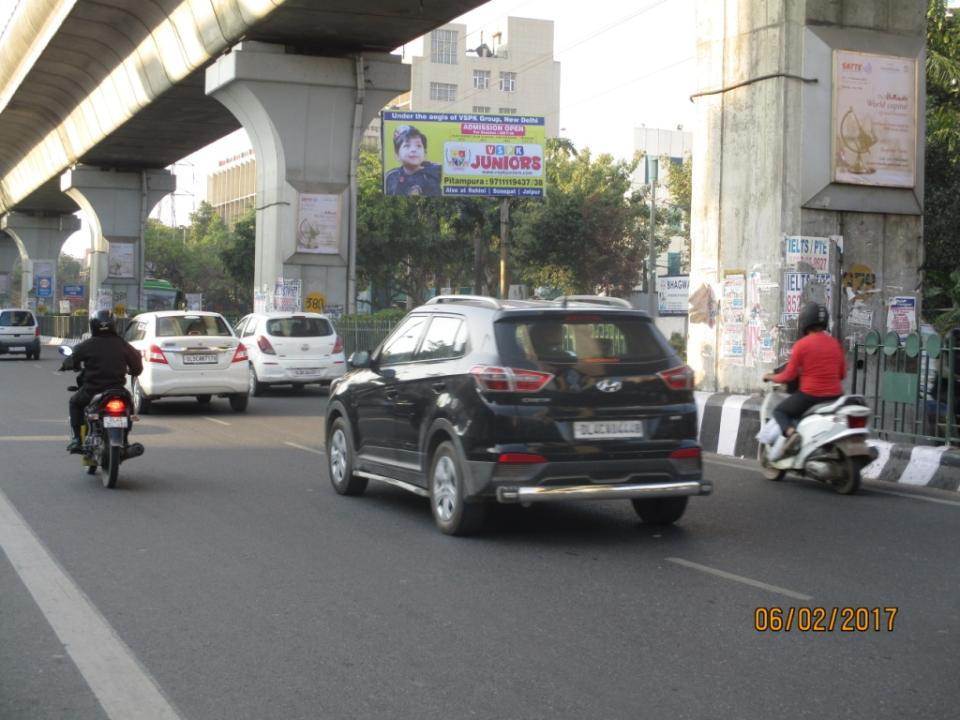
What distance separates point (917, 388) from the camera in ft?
39.7

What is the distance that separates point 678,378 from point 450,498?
173cm

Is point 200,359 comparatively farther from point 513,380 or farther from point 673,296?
point 673,296

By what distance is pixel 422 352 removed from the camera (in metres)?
9.49

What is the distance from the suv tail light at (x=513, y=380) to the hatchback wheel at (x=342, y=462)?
2481 mm

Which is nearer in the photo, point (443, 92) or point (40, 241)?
point (40, 241)

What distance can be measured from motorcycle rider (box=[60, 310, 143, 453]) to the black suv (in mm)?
3496

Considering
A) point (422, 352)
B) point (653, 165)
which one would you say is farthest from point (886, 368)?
point (653, 165)

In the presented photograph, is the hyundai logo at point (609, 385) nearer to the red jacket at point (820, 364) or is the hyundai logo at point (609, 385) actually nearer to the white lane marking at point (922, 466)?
the red jacket at point (820, 364)

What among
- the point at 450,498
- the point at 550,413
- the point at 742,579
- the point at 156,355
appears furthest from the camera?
the point at 156,355

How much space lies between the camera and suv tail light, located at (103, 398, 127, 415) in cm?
1105

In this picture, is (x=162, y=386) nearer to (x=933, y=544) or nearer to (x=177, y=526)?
(x=177, y=526)

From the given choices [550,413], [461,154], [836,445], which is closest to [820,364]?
[836,445]

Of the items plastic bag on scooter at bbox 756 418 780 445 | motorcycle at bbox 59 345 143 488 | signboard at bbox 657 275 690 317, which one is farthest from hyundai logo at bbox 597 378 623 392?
signboard at bbox 657 275 690 317

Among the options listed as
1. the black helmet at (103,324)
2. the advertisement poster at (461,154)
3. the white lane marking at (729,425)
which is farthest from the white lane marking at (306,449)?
the advertisement poster at (461,154)
